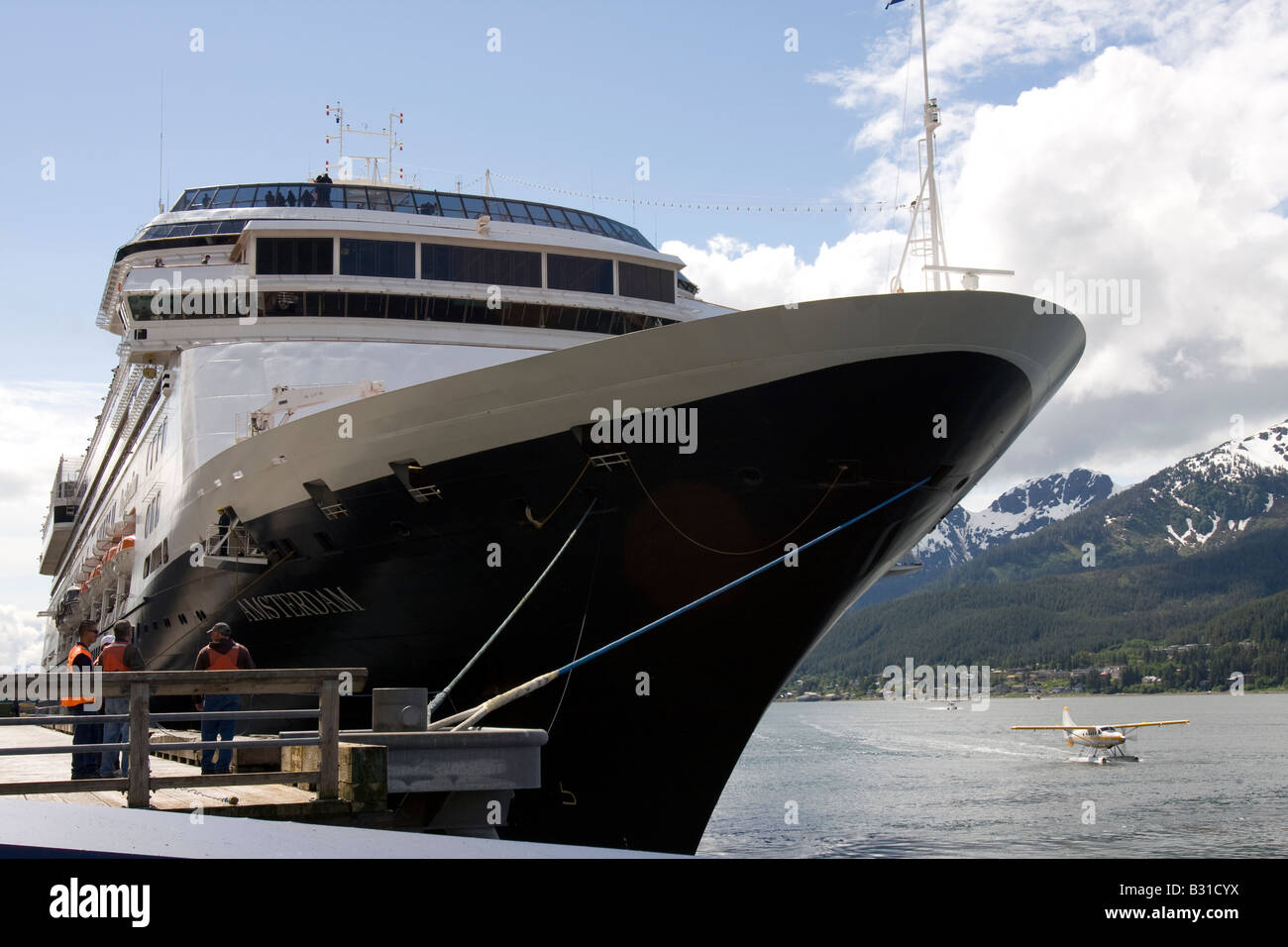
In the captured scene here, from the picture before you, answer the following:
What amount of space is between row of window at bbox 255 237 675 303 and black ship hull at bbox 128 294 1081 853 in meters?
5.49

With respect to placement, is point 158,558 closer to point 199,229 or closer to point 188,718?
point 199,229

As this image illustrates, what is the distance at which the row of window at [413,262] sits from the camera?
18172 millimetres

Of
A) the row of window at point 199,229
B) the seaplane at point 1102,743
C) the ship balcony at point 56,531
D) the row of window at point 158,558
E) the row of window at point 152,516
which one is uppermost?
the row of window at point 199,229

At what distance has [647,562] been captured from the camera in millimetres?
12094

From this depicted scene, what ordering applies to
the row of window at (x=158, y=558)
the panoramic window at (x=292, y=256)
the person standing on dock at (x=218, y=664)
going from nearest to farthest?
the person standing on dock at (x=218, y=664)
the row of window at (x=158, y=558)
the panoramic window at (x=292, y=256)

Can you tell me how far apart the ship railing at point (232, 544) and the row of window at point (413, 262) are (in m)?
4.83

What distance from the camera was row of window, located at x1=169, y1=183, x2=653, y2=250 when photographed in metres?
21.1

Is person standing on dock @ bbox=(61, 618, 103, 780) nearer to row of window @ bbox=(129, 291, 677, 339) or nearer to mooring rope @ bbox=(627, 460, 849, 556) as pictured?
mooring rope @ bbox=(627, 460, 849, 556)

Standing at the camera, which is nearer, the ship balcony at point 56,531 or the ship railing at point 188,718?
the ship railing at point 188,718

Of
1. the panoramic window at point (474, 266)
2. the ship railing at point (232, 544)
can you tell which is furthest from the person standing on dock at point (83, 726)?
the panoramic window at point (474, 266)

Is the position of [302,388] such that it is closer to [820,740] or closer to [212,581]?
[212,581]

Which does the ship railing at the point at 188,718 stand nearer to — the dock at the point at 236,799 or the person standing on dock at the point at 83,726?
the dock at the point at 236,799

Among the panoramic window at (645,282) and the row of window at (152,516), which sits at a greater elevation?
the panoramic window at (645,282)

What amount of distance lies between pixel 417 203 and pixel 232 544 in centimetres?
865
